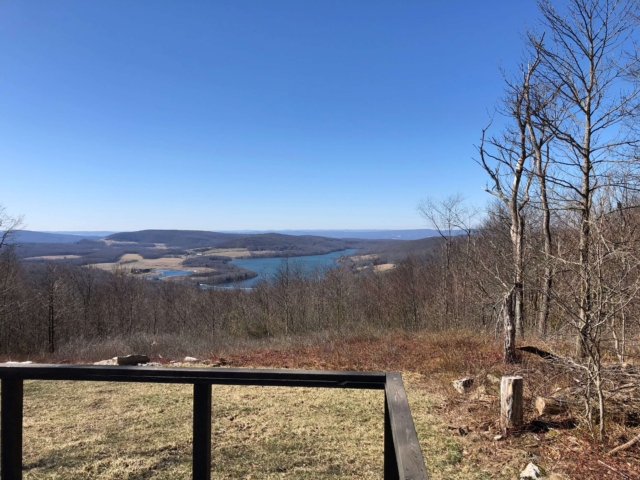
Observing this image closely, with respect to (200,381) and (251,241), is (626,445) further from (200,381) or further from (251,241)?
(251,241)

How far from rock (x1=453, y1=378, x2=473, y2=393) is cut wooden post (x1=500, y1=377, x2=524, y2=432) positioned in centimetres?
174

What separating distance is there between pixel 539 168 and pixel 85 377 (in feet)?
44.6

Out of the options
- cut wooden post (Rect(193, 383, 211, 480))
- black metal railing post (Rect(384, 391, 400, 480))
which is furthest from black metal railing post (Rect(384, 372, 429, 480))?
cut wooden post (Rect(193, 383, 211, 480))

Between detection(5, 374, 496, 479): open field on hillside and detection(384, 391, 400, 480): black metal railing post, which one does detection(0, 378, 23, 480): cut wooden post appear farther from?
detection(384, 391, 400, 480): black metal railing post

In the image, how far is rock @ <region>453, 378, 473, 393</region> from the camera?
6465 millimetres

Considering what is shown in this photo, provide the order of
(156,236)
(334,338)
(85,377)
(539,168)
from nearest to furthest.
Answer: (85,377) < (539,168) < (334,338) < (156,236)

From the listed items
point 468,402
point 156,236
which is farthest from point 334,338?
point 156,236

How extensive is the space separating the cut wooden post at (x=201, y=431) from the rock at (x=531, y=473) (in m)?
3.34

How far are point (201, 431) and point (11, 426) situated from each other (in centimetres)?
114

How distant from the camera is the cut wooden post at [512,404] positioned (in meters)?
4.63

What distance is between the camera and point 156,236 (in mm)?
128125

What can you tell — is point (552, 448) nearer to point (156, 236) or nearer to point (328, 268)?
point (328, 268)

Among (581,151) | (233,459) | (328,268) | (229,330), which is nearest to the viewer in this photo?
(233,459)

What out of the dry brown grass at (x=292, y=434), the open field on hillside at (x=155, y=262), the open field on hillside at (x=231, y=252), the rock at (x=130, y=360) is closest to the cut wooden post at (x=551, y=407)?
the dry brown grass at (x=292, y=434)
